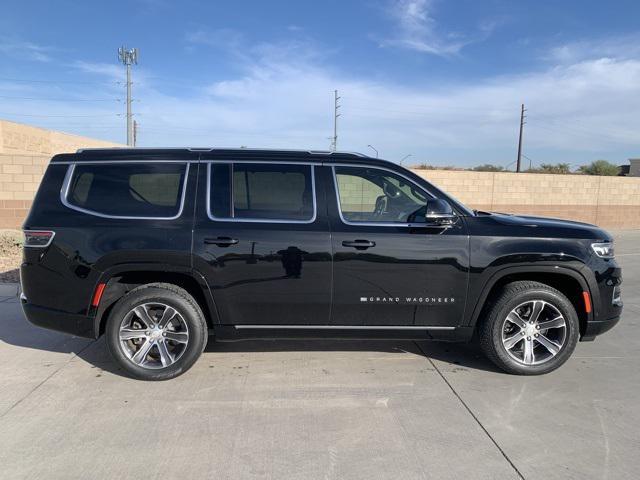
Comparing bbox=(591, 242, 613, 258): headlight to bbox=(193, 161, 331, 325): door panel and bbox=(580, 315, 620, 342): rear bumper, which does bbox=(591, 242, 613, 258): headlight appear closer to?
bbox=(580, 315, 620, 342): rear bumper

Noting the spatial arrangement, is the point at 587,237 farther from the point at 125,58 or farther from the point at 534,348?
the point at 125,58

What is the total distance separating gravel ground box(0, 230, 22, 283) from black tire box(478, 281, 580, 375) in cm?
746

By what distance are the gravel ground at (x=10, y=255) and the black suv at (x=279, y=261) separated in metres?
4.81

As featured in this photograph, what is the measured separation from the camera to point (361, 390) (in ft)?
12.7

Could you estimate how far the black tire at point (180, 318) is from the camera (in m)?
3.95

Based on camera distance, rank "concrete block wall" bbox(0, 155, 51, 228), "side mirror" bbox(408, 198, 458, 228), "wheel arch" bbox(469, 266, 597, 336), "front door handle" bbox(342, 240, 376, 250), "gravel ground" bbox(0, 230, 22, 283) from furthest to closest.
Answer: "concrete block wall" bbox(0, 155, 51, 228) < "gravel ground" bbox(0, 230, 22, 283) < "wheel arch" bbox(469, 266, 597, 336) < "front door handle" bbox(342, 240, 376, 250) < "side mirror" bbox(408, 198, 458, 228)

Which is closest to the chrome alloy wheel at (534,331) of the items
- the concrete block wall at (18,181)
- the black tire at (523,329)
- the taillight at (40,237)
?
the black tire at (523,329)

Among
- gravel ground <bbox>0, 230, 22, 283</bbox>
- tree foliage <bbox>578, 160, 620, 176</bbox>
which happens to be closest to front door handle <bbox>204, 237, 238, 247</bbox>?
gravel ground <bbox>0, 230, 22, 283</bbox>

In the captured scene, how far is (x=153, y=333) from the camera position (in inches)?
158

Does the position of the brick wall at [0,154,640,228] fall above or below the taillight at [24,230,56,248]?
above

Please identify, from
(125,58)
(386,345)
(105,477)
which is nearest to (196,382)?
(105,477)

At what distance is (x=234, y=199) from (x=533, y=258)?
2.61 meters

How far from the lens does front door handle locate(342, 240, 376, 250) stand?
3.90 meters

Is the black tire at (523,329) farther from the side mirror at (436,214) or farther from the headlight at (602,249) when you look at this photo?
the side mirror at (436,214)
